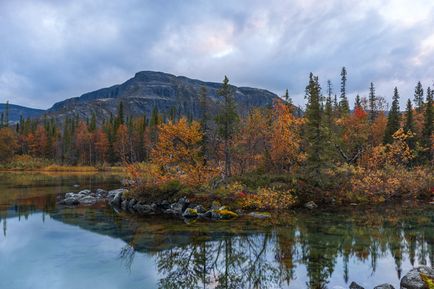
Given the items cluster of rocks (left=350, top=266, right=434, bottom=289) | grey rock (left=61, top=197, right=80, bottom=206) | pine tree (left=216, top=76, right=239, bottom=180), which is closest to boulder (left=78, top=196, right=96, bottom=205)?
grey rock (left=61, top=197, right=80, bottom=206)

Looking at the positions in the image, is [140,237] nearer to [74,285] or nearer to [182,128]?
[74,285]

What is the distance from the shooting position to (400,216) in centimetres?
2648

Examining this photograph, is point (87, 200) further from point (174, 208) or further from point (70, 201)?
point (174, 208)

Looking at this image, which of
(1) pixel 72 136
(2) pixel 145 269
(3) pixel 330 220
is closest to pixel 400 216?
(3) pixel 330 220

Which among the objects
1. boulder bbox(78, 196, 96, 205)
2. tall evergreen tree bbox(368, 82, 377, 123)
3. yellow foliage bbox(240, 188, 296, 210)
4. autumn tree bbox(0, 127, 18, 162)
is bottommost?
boulder bbox(78, 196, 96, 205)

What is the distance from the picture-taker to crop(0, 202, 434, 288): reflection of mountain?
14523 millimetres

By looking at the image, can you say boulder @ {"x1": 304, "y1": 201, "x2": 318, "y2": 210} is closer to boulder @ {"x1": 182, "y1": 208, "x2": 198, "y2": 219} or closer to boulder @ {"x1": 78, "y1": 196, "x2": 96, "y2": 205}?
boulder @ {"x1": 182, "y1": 208, "x2": 198, "y2": 219}

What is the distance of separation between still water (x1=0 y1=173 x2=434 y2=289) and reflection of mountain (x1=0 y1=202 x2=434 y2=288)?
0.04 metres

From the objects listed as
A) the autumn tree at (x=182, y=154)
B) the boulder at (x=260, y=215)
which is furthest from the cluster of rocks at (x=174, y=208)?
the autumn tree at (x=182, y=154)

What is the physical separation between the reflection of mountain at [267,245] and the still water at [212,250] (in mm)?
43

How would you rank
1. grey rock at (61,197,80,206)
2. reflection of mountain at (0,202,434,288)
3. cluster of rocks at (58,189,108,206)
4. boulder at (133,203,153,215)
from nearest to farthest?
reflection of mountain at (0,202,434,288) < boulder at (133,203,153,215) < grey rock at (61,197,80,206) < cluster of rocks at (58,189,108,206)

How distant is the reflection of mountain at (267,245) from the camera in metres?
14.5

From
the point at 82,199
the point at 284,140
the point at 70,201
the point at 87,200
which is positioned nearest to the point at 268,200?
the point at 284,140

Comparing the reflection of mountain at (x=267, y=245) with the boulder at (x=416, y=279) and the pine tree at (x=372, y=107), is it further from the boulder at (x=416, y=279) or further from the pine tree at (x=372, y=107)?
the pine tree at (x=372, y=107)
